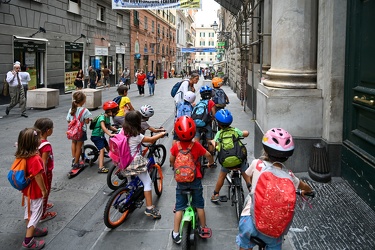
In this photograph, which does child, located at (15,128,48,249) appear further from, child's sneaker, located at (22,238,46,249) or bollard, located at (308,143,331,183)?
bollard, located at (308,143,331,183)

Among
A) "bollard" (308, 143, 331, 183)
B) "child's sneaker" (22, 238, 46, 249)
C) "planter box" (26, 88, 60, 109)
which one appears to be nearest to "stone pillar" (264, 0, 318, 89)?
"bollard" (308, 143, 331, 183)

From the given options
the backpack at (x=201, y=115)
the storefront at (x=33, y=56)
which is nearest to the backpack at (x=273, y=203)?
the backpack at (x=201, y=115)

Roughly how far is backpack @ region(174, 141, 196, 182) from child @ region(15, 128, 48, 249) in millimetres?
1409

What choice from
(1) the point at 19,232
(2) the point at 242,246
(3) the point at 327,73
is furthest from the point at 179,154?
(3) the point at 327,73

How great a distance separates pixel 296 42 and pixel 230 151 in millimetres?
2762

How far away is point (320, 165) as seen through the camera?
5.70 meters

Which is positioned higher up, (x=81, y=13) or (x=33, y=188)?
(x=81, y=13)

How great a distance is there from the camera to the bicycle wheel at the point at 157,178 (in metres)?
5.20

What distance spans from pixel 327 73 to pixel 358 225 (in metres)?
2.56

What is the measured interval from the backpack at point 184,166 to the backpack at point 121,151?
34.6 inches

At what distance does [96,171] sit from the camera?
6.84m

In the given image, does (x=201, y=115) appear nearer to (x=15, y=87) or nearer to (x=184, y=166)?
(x=184, y=166)

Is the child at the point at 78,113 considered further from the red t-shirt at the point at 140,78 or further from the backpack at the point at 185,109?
the red t-shirt at the point at 140,78

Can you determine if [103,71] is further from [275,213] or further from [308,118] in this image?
[275,213]
